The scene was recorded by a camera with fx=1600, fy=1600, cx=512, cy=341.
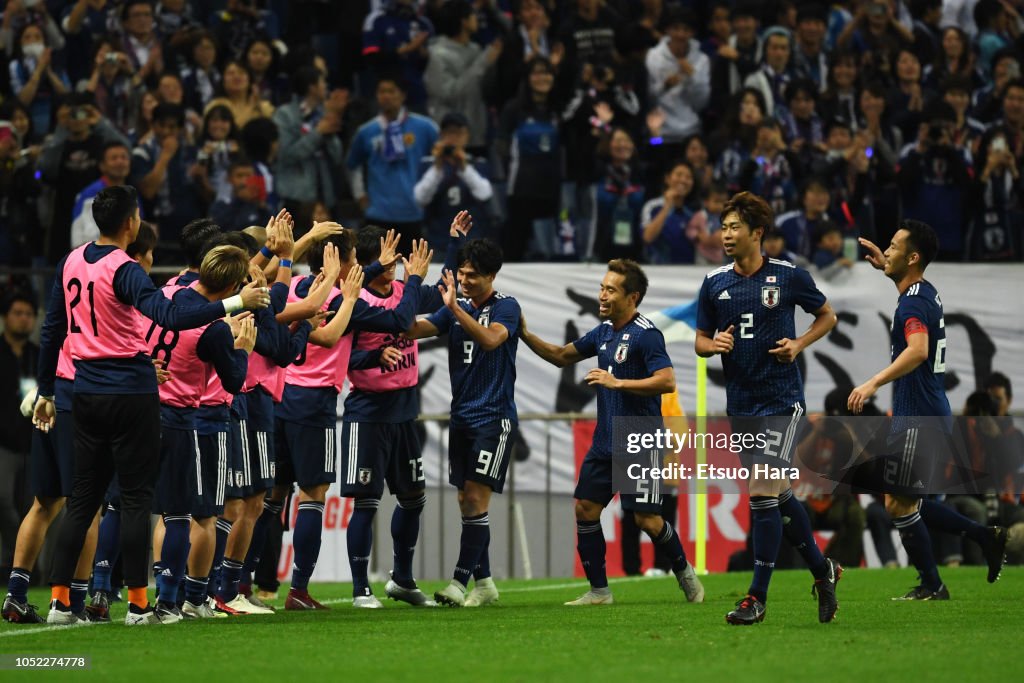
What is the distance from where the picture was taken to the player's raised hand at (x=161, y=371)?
9.91 metres

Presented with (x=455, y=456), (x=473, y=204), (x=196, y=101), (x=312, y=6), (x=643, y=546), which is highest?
(x=312, y=6)

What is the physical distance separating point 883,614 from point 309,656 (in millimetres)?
4098

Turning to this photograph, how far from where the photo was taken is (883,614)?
10.3 m

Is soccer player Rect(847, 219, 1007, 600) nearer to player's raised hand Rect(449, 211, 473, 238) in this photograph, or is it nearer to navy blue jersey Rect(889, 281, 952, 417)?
navy blue jersey Rect(889, 281, 952, 417)

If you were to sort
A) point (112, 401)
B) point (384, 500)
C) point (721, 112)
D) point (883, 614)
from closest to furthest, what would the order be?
1. point (112, 401)
2. point (883, 614)
3. point (384, 500)
4. point (721, 112)

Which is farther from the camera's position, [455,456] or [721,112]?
[721,112]

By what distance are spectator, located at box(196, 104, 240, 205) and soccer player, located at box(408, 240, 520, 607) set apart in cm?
678

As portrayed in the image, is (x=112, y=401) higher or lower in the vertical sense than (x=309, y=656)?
higher

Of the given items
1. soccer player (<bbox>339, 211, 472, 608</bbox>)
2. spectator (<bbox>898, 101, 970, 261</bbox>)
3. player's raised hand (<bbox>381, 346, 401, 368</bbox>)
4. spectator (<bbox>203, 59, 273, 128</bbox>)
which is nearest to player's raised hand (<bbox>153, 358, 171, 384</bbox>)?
→ soccer player (<bbox>339, 211, 472, 608</bbox>)

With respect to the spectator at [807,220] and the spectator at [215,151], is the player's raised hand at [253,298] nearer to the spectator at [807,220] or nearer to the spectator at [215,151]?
the spectator at [215,151]

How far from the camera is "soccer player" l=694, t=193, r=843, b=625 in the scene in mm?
9648

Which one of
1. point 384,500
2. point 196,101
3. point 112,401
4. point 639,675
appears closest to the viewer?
point 639,675

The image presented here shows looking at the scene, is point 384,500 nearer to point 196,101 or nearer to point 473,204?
point 473,204

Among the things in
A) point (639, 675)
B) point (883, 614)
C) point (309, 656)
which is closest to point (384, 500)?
point (883, 614)
